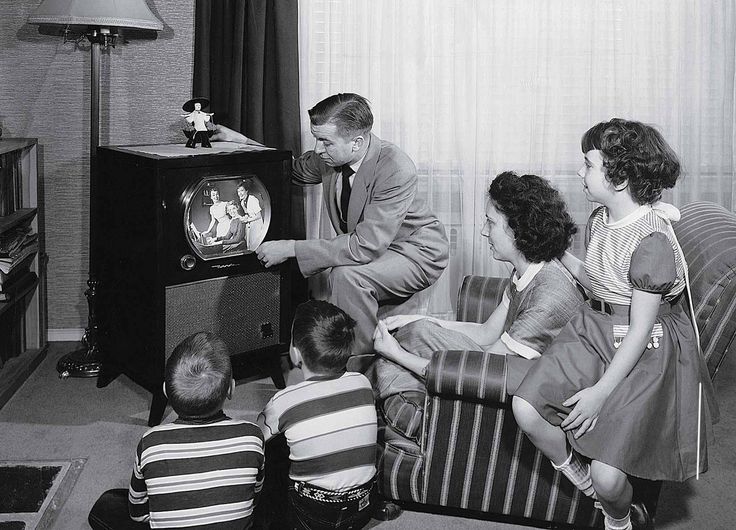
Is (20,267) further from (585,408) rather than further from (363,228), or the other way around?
(585,408)

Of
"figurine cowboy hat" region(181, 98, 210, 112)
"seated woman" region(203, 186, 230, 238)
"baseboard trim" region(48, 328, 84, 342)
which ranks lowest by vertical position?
"baseboard trim" region(48, 328, 84, 342)

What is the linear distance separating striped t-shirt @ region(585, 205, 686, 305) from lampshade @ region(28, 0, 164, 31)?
1.69 m

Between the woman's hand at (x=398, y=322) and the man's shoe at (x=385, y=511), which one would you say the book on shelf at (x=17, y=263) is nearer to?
the woman's hand at (x=398, y=322)

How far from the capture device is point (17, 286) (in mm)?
2988

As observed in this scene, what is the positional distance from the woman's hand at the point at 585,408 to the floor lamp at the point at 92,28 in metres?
1.84

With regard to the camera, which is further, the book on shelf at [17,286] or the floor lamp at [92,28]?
the book on shelf at [17,286]

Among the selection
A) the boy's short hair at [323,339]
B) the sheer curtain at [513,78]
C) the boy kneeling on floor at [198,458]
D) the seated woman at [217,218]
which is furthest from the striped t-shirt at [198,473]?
the sheer curtain at [513,78]

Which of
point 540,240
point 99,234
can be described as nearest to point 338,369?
point 540,240

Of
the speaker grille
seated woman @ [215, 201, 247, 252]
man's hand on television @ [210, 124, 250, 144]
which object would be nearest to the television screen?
seated woman @ [215, 201, 247, 252]

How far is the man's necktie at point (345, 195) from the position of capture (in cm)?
286

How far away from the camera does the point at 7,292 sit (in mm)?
2883

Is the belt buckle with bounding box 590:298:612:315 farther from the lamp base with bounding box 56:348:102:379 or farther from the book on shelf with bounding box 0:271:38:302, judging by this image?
the book on shelf with bounding box 0:271:38:302

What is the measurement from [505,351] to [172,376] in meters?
0.81

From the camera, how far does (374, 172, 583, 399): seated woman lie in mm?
2102
